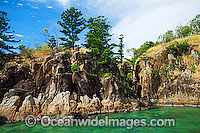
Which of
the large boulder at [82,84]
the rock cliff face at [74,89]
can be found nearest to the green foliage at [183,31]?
the rock cliff face at [74,89]

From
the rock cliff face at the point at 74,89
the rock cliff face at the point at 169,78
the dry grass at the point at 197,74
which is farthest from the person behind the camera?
the dry grass at the point at 197,74

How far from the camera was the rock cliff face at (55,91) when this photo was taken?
58.4ft

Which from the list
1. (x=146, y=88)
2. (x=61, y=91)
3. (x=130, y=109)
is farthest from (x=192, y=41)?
(x=61, y=91)

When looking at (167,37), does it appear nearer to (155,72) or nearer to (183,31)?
(183,31)

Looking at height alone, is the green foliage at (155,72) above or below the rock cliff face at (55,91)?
above

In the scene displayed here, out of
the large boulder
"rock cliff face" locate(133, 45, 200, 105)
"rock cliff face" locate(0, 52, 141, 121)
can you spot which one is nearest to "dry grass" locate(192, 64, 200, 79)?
"rock cliff face" locate(133, 45, 200, 105)

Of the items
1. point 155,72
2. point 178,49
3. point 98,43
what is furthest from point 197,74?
point 98,43

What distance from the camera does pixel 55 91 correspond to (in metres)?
20.5

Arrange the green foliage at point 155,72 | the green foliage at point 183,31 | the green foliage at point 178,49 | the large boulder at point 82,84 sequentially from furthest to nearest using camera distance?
the green foliage at point 183,31 < the green foliage at point 178,49 < the green foliage at point 155,72 < the large boulder at point 82,84

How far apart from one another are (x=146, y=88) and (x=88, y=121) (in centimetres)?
2197

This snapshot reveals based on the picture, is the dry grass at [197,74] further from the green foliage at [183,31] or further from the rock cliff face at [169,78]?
the green foliage at [183,31]

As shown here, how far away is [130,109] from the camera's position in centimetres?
2267

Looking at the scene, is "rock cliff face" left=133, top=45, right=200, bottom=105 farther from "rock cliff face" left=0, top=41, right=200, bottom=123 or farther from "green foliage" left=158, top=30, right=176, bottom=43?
"green foliage" left=158, top=30, right=176, bottom=43

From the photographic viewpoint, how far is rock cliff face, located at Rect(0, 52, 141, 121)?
17.8m
